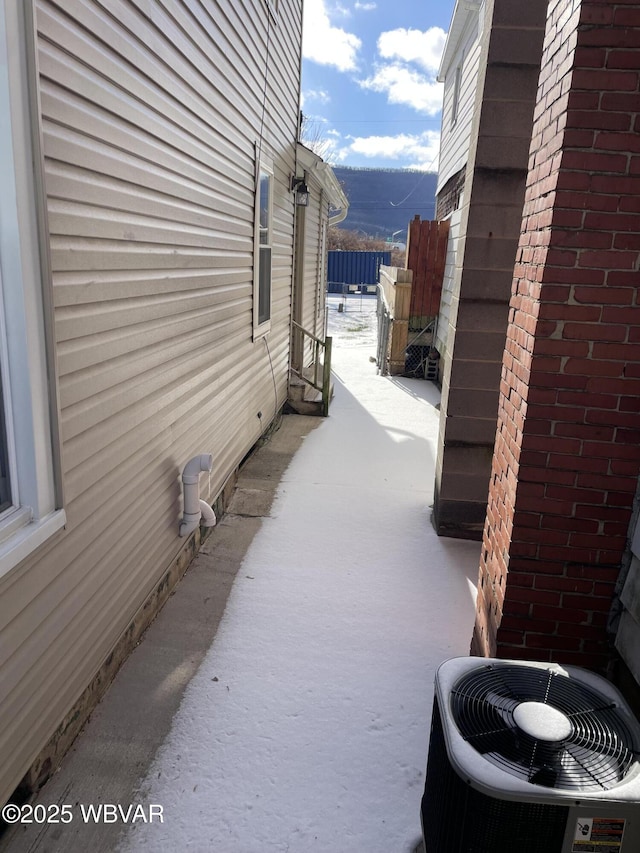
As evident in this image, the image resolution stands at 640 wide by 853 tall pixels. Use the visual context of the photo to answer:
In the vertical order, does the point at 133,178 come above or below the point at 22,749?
above

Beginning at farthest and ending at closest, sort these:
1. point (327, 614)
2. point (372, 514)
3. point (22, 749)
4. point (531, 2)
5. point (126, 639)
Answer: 1. point (372, 514)
2. point (531, 2)
3. point (327, 614)
4. point (126, 639)
5. point (22, 749)

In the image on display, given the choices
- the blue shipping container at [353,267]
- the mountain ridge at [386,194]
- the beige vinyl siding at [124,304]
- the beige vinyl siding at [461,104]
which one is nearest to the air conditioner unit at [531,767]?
the beige vinyl siding at [124,304]

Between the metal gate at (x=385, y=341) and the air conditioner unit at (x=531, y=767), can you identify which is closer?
the air conditioner unit at (x=531, y=767)

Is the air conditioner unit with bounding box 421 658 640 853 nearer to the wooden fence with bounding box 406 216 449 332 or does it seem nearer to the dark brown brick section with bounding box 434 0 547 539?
the dark brown brick section with bounding box 434 0 547 539

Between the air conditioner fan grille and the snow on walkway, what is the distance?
615 millimetres

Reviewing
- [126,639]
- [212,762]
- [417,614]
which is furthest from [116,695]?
[417,614]

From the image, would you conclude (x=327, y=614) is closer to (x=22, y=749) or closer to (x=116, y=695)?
(x=116, y=695)

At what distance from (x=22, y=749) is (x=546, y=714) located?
65.4 inches

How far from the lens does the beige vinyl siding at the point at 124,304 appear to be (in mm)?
2053

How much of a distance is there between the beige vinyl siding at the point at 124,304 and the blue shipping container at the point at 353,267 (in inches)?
1131

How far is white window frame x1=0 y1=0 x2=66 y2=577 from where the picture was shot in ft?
5.76

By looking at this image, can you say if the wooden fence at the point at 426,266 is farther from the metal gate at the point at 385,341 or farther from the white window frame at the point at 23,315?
the white window frame at the point at 23,315

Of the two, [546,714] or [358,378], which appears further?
[358,378]

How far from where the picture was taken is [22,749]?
1983mm
